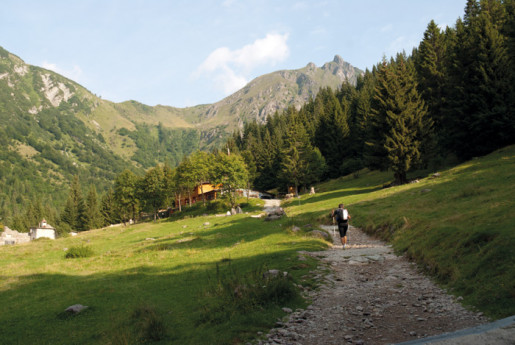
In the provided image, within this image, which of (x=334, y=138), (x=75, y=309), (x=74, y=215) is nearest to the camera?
(x=75, y=309)

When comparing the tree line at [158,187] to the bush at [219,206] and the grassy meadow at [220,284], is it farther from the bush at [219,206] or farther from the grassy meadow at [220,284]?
the grassy meadow at [220,284]

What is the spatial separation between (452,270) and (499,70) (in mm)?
46046

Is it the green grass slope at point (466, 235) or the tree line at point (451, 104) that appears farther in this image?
the tree line at point (451, 104)

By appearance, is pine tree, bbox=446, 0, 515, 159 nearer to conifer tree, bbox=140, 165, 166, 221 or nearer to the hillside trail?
the hillside trail

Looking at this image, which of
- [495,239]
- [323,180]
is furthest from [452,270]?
[323,180]

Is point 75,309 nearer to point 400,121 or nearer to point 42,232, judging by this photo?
point 400,121

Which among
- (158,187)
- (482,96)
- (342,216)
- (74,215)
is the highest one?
(482,96)

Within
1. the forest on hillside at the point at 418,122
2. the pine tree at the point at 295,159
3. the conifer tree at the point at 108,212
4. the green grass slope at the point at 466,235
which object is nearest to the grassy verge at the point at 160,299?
the green grass slope at the point at 466,235

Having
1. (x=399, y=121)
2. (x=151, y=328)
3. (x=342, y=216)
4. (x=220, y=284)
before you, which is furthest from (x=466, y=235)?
(x=399, y=121)

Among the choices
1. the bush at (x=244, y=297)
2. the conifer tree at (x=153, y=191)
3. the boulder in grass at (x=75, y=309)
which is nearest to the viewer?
the bush at (x=244, y=297)

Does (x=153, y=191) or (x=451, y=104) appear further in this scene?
(x=153, y=191)

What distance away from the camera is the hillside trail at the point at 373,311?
7.69 metres

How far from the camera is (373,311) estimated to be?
363 inches

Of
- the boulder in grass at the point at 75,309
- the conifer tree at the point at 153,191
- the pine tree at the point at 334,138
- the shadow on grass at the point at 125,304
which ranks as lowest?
the shadow on grass at the point at 125,304
